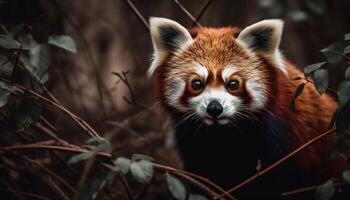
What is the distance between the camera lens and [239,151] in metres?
3.47

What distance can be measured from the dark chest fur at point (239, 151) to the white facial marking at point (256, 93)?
0.13m

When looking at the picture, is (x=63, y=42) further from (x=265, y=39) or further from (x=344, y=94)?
(x=344, y=94)

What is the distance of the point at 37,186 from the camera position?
357 centimetres

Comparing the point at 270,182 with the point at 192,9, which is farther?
the point at 192,9

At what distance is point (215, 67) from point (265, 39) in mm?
380

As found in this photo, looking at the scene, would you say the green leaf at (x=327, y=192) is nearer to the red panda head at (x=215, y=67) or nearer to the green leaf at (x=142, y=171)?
the red panda head at (x=215, y=67)

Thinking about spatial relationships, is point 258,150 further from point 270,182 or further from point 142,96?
point 142,96

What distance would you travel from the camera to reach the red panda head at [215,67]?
10.5 feet

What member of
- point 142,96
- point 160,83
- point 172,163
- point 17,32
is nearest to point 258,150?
point 160,83

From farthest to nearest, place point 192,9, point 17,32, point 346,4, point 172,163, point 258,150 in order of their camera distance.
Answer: point 192,9 → point 346,4 → point 172,163 → point 258,150 → point 17,32

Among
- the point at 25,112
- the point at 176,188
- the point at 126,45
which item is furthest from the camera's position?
the point at 126,45

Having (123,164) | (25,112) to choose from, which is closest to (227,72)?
(123,164)

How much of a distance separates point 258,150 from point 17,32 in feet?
5.46

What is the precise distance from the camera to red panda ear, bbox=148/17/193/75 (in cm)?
339
